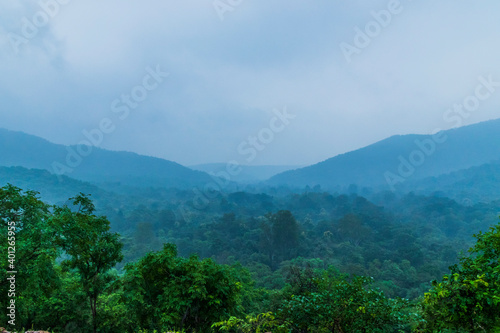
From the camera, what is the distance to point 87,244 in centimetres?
791

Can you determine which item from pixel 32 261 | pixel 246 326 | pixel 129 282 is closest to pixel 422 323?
pixel 246 326

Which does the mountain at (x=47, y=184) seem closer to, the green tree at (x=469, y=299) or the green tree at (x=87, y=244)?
the green tree at (x=87, y=244)

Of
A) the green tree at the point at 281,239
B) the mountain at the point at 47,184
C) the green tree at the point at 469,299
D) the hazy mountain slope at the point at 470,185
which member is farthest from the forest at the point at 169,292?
the hazy mountain slope at the point at 470,185

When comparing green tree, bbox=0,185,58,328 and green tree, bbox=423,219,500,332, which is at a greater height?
green tree, bbox=0,185,58,328

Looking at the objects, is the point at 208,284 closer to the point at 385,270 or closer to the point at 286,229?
the point at 385,270

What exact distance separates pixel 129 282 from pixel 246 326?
451cm

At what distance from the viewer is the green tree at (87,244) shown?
776 centimetres

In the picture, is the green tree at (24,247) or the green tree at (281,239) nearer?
the green tree at (24,247)

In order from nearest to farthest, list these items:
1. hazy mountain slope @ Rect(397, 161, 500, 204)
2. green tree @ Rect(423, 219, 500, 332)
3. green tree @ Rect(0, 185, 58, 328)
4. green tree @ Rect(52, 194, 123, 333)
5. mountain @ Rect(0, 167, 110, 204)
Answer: green tree @ Rect(423, 219, 500, 332), green tree @ Rect(0, 185, 58, 328), green tree @ Rect(52, 194, 123, 333), hazy mountain slope @ Rect(397, 161, 500, 204), mountain @ Rect(0, 167, 110, 204)

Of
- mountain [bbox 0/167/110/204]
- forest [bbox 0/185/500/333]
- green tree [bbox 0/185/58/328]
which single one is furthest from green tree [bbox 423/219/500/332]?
mountain [bbox 0/167/110/204]

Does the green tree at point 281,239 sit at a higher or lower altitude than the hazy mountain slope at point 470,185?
lower

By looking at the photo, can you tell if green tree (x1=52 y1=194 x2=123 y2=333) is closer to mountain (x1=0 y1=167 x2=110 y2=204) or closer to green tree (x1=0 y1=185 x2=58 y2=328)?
green tree (x1=0 y1=185 x2=58 y2=328)

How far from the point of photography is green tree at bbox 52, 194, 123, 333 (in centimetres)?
776

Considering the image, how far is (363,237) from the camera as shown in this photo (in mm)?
55156
